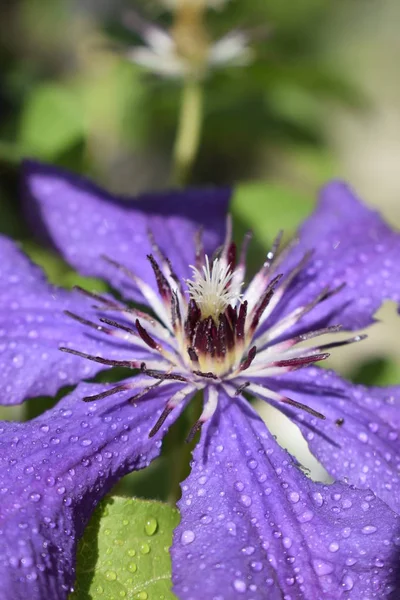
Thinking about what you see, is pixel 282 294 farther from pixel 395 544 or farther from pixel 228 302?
pixel 395 544

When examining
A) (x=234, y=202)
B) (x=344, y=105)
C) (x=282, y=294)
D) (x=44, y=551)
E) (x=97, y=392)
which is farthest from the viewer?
(x=344, y=105)

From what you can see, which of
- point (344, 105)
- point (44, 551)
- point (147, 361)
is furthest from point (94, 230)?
point (344, 105)

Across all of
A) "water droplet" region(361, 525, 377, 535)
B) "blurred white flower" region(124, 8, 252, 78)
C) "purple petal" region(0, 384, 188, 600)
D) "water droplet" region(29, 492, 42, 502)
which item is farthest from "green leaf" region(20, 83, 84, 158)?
"water droplet" region(361, 525, 377, 535)

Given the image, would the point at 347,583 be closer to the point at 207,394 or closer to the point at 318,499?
the point at 318,499

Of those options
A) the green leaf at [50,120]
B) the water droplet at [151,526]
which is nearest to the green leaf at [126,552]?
the water droplet at [151,526]

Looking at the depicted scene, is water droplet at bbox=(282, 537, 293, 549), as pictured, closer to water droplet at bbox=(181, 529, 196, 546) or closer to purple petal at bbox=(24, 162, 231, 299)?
water droplet at bbox=(181, 529, 196, 546)

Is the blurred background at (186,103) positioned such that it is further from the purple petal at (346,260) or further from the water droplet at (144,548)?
the water droplet at (144,548)
